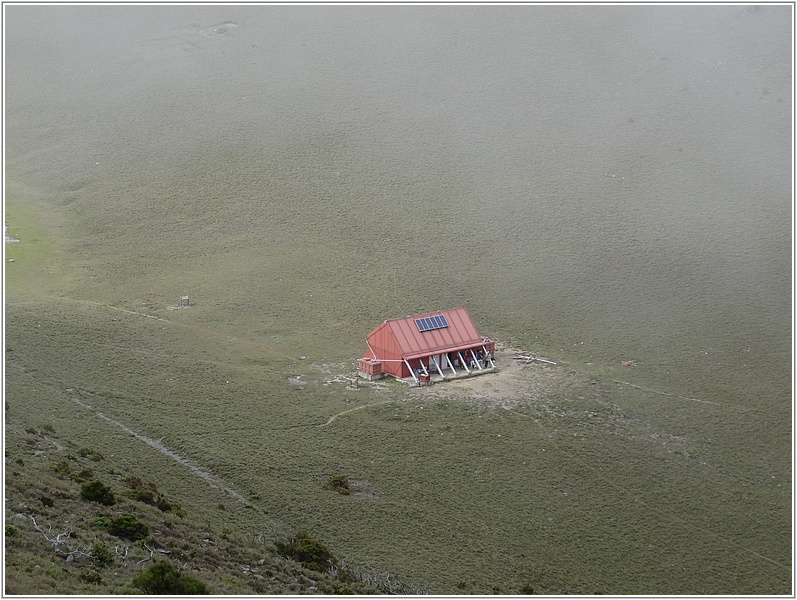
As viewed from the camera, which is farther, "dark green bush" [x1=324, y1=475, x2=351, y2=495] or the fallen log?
the fallen log

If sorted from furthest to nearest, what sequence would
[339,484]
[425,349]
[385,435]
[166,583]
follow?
[425,349]
[385,435]
[339,484]
[166,583]

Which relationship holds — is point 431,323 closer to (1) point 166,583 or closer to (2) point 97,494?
(2) point 97,494

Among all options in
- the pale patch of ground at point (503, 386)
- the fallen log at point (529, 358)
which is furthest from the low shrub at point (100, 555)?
the fallen log at point (529, 358)

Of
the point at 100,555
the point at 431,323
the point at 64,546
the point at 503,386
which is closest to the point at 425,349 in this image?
the point at 431,323

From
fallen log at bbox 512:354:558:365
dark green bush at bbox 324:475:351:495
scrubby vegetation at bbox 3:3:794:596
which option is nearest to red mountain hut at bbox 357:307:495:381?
scrubby vegetation at bbox 3:3:794:596

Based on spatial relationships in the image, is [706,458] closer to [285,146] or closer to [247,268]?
[247,268]

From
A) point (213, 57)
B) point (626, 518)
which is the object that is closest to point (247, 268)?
point (626, 518)

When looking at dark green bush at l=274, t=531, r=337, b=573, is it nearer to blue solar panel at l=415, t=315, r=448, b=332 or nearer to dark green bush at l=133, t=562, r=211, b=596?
dark green bush at l=133, t=562, r=211, b=596

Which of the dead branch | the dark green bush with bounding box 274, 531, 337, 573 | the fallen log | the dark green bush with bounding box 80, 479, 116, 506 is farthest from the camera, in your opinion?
the fallen log
